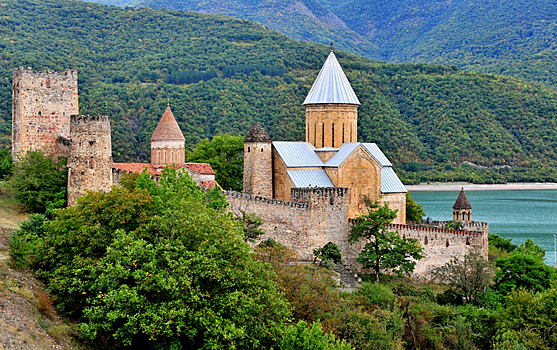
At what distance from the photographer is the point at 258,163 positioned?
981 inches

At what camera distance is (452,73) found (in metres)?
85.9

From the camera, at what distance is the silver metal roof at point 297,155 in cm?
2583

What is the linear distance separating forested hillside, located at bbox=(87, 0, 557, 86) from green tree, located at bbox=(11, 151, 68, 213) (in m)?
104

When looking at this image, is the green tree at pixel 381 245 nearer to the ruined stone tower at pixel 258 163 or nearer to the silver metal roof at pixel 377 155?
the ruined stone tower at pixel 258 163

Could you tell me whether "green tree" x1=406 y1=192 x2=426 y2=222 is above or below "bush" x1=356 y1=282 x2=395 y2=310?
above

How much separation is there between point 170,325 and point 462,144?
66481 millimetres

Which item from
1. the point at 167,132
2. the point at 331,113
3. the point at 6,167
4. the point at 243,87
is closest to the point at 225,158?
the point at 167,132

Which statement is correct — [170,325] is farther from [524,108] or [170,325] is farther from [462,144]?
[524,108]

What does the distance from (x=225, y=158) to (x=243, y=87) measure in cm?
3093

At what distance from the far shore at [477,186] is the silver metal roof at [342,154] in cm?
4071

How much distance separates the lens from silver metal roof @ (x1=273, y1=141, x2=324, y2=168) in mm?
25828

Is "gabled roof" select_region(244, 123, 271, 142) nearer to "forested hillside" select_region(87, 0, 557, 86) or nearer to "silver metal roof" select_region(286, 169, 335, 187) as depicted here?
"silver metal roof" select_region(286, 169, 335, 187)

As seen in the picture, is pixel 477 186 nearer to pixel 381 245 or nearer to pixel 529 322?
pixel 381 245

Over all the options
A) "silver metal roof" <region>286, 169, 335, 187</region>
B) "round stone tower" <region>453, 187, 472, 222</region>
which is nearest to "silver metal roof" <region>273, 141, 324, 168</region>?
"silver metal roof" <region>286, 169, 335, 187</region>
